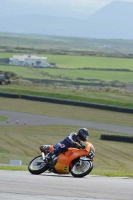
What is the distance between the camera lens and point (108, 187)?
454 inches

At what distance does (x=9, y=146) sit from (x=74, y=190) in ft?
A: 71.2

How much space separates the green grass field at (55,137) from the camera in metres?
28.3

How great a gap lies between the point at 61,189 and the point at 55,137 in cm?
2634

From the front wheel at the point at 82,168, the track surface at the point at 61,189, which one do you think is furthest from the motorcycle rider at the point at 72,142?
the track surface at the point at 61,189

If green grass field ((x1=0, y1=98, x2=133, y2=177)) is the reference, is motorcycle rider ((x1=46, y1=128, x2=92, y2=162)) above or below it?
above

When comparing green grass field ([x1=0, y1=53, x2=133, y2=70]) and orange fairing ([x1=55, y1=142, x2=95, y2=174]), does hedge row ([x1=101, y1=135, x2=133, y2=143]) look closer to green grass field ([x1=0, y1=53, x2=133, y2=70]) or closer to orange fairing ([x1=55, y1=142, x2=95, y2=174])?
orange fairing ([x1=55, y1=142, x2=95, y2=174])

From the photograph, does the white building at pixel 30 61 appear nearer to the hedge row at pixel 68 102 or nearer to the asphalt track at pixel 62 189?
the hedge row at pixel 68 102

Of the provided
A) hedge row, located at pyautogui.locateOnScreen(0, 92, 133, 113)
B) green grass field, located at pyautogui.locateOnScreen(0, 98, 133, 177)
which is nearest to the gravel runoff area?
green grass field, located at pyautogui.locateOnScreen(0, 98, 133, 177)

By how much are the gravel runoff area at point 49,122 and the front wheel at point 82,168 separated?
27631 millimetres

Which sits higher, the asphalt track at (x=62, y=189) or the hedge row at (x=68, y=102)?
the asphalt track at (x=62, y=189)

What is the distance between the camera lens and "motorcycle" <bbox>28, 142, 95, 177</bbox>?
14312 millimetres

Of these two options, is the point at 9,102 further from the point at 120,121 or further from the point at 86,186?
the point at 86,186

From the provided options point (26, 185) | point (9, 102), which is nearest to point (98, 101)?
point (9, 102)

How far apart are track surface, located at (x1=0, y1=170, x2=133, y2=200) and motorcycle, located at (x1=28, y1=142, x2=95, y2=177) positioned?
60.5 inches
